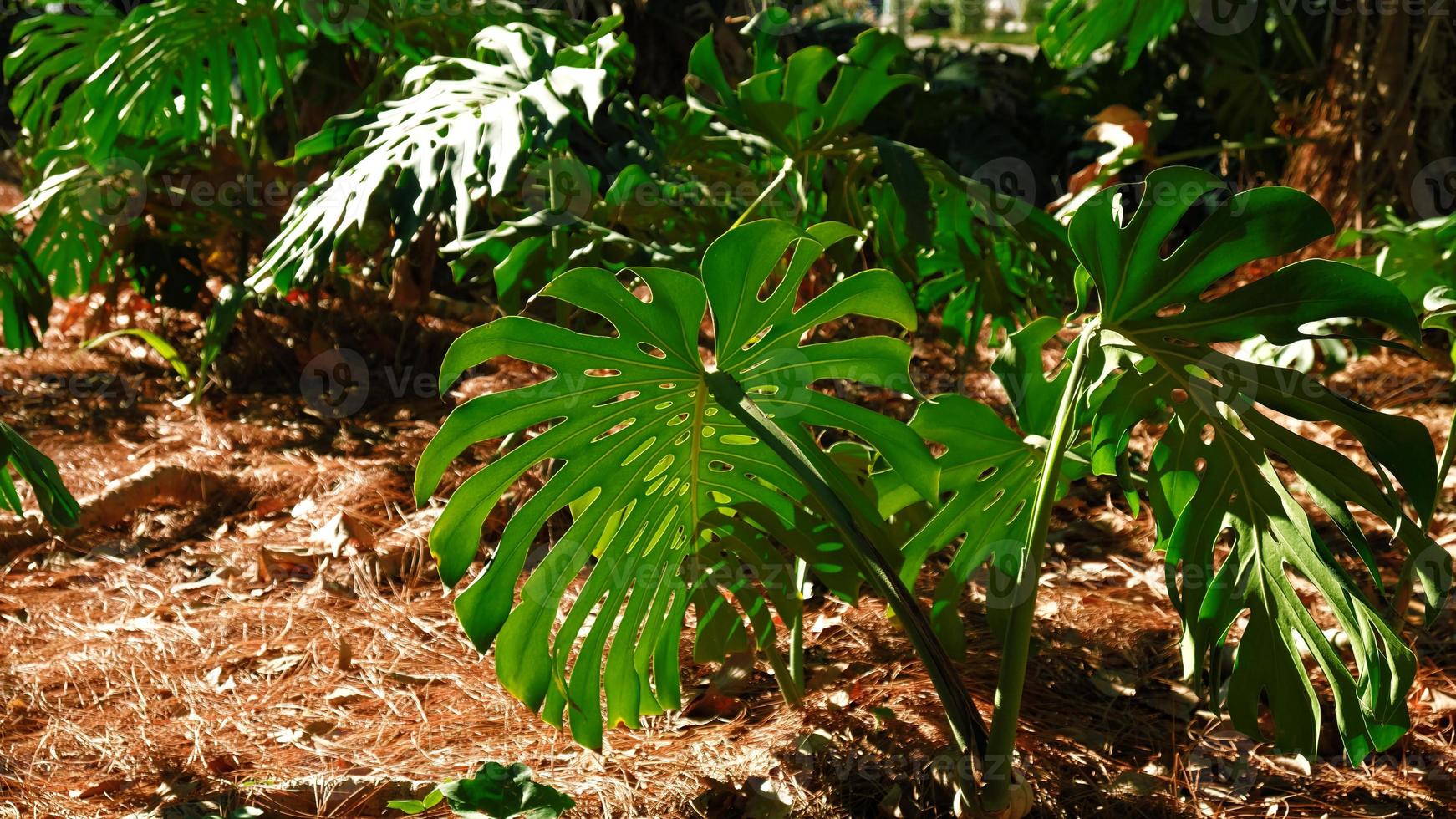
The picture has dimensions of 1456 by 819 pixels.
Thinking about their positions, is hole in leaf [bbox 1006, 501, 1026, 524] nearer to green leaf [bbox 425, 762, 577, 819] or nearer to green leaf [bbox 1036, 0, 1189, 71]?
green leaf [bbox 425, 762, 577, 819]

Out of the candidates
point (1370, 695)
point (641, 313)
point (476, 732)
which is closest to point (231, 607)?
point (476, 732)

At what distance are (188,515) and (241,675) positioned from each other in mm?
809

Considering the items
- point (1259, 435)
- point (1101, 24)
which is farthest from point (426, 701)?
point (1101, 24)

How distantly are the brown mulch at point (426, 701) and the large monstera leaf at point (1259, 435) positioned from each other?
0.31 metres

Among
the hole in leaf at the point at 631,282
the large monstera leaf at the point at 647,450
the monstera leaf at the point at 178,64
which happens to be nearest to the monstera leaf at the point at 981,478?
the large monstera leaf at the point at 647,450

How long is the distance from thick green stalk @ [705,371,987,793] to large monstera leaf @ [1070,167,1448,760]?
0.27 meters

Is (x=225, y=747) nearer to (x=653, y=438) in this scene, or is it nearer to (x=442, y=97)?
(x=653, y=438)

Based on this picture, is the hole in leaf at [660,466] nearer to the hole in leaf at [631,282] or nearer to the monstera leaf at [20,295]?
the hole in leaf at [631,282]

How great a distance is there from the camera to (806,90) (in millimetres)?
1667

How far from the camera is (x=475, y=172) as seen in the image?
1.62m

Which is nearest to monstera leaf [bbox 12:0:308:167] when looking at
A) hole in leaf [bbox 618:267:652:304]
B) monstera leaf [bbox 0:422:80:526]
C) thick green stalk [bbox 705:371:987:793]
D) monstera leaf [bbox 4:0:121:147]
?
monstera leaf [bbox 4:0:121:147]

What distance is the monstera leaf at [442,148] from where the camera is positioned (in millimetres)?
1594

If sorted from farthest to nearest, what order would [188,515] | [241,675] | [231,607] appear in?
[188,515], [231,607], [241,675]

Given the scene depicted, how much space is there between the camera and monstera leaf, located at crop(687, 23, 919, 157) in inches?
63.9
